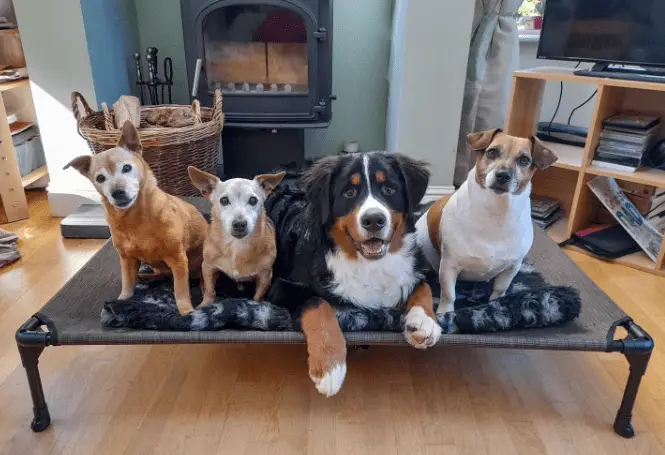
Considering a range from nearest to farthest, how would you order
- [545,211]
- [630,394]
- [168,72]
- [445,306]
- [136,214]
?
[630,394] → [136,214] → [445,306] → [545,211] → [168,72]

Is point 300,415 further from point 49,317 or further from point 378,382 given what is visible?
point 49,317

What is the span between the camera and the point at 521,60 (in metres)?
3.16

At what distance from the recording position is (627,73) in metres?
2.34

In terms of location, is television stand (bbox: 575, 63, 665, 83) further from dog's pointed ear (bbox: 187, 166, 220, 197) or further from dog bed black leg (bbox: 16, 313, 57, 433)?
dog bed black leg (bbox: 16, 313, 57, 433)

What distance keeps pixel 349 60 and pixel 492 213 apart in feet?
6.59

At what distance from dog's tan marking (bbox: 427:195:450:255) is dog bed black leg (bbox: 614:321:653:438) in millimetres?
589

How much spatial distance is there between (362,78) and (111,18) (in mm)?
1457

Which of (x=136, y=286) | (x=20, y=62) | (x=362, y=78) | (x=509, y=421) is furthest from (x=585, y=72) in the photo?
(x=20, y=62)

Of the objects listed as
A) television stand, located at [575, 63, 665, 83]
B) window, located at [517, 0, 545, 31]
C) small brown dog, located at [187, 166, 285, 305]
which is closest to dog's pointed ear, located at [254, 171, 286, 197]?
small brown dog, located at [187, 166, 285, 305]

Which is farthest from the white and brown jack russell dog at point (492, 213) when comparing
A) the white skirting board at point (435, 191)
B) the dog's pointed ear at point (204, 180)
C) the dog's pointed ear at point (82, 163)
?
the white skirting board at point (435, 191)

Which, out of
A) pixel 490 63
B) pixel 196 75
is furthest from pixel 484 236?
pixel 196 75

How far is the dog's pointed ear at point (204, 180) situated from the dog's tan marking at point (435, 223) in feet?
2.35

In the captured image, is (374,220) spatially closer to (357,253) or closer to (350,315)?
(357,253)

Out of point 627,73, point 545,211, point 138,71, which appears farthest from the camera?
point 138,71
